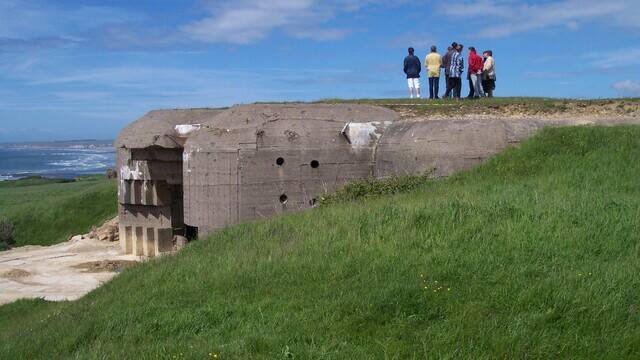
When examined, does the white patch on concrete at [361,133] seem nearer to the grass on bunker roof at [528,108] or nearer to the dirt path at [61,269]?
the grass on bunker roof at [528,108]

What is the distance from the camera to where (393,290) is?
5.56 m

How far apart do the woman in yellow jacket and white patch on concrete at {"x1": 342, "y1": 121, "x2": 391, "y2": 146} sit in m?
3.70

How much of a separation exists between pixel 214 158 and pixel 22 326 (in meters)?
4.74

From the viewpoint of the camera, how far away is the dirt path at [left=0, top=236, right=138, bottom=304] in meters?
12.1

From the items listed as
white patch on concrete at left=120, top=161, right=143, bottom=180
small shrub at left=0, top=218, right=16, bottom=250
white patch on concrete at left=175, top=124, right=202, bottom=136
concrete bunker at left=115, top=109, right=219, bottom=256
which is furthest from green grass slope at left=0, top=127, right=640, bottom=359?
small shrub at left=0, top=218, right=16, bottom=250

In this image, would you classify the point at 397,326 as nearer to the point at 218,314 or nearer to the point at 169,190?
the point at 218,314

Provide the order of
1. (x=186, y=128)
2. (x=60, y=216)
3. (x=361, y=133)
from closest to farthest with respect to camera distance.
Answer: (x=361, y=133) → (x=186, y=128) → (x=60, y=216)

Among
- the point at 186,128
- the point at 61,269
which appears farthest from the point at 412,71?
the point at 61,269

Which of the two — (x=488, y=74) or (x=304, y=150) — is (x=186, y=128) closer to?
(x=304, y=150)

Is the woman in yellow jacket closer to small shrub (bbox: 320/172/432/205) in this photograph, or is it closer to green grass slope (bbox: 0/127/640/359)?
small shrub (bbox: 320/172/432/205)

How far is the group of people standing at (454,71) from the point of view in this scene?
15.0m

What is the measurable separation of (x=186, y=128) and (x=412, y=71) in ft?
16.3

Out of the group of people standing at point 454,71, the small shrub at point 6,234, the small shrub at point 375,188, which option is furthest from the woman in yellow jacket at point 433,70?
the small shrub at point 6,234

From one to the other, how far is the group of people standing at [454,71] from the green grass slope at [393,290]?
22.1 ft
